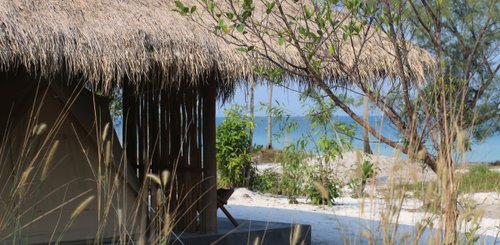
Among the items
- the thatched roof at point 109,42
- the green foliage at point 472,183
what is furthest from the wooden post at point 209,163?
the green foliage at point 472,183

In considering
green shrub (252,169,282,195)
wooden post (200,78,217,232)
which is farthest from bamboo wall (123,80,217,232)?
green shrub (252,169,282,195)

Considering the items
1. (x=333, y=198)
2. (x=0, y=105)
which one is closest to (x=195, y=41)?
(x=0, y=105)

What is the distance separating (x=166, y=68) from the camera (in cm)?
491

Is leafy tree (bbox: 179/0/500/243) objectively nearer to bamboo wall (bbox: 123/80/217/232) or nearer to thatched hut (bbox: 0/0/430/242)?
thatched hut (bbox: 0/0/430/242)

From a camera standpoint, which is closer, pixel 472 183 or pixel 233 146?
pixel 472 183

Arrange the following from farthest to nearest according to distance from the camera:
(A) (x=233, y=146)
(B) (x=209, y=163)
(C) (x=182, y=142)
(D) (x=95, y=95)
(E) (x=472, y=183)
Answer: (A) (x=233, y=146) → (B) (x=209, y=163) → (C) (x=182, y=142) → (D) (x=95, y=95) → (E) (x=472, y=183)

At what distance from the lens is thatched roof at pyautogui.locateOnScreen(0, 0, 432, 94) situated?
445 cm

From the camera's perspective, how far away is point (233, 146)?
429 inches

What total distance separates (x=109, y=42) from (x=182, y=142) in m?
1.14

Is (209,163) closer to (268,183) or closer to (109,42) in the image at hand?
(109,42)

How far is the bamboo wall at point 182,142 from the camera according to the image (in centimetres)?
577

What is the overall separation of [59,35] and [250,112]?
6588 mm

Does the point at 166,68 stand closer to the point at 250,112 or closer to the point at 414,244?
the point at 414,244

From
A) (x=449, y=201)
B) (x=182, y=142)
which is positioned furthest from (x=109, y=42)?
(x=449, y=201)
